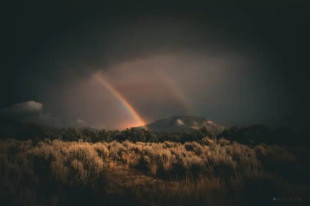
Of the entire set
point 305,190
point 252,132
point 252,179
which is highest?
point 252,132

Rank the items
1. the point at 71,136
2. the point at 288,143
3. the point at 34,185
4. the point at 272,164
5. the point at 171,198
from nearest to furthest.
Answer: the point at 171,198
the point at 34,185
the point at 272,164
the point at 288,143
the point at 71,136

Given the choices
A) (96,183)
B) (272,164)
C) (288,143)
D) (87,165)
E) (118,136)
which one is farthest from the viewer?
(118,136)

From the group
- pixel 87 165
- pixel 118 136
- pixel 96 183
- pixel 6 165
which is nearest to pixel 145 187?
pixel 96 183

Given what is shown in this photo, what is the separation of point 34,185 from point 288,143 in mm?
23264

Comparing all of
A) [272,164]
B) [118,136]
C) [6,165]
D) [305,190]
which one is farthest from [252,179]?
[118,136]

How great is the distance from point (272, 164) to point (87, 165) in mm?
7817

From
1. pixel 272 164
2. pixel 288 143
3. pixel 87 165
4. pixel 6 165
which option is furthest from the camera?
pixel 288 143

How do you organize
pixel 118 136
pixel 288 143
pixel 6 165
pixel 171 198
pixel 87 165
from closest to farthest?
pixel 171 198 → pixel 6 165 → pixel 87 165 → pixel 288 143 → pixel 118 136

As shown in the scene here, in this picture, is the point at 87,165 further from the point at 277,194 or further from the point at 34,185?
the point at 277,194

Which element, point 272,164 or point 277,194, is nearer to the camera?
point 277,194

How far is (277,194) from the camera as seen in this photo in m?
4.81

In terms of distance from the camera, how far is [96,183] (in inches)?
223

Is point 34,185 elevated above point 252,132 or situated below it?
below

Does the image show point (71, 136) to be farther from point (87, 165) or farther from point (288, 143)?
point (288, 143)
